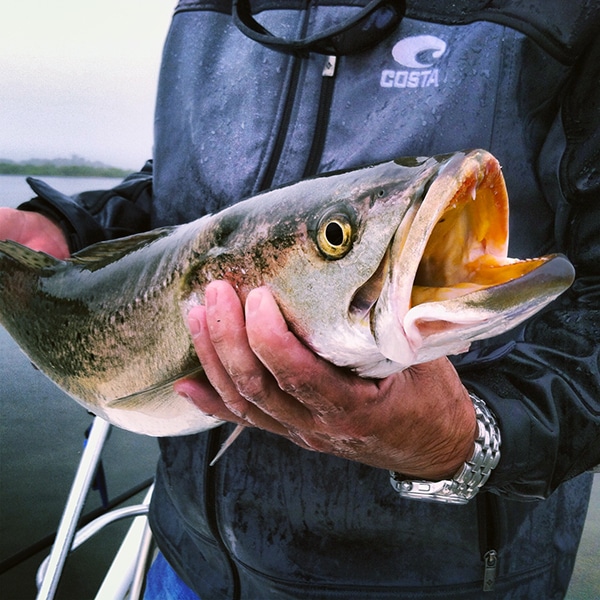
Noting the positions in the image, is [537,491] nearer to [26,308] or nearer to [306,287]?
[306,287]

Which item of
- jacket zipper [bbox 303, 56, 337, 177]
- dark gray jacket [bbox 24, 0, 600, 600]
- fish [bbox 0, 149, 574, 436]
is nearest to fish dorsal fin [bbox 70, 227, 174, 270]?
fish [bbox 0, 149, 574, 436]

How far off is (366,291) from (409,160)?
8.0 inches

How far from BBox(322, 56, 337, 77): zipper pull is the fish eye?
65cm

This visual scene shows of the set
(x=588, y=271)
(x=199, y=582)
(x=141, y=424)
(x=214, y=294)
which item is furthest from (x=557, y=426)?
(x=199, y=582)

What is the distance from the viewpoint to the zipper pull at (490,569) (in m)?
1.42

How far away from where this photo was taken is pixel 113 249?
1.47 metres

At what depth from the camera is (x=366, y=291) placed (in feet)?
2.90

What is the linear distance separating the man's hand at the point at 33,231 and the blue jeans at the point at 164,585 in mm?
1057

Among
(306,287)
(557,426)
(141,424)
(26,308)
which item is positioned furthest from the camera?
(26,308)

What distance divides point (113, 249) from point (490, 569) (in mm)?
1168

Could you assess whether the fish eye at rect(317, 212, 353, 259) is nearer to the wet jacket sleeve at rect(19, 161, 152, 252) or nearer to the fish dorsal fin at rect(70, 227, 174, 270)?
the fish dorsal fin at rect(70, 227, 174, 270)

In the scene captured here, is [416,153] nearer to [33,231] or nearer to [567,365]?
[567,365]

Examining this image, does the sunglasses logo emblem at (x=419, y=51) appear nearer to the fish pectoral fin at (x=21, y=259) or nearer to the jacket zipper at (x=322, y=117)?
the jacket zipper at (x=322, y=117)

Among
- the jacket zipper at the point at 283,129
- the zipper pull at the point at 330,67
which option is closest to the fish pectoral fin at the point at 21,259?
the jacket zipper at the point at 283,129
